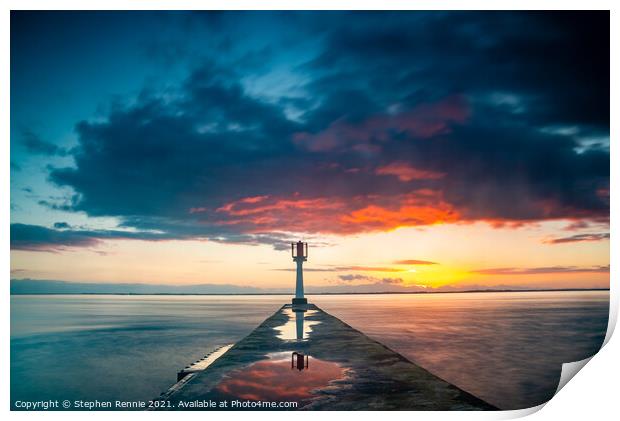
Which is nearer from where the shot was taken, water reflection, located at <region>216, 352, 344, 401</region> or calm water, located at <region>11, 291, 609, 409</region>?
water reflection, located at <region>216, 352, 344, 401</region>

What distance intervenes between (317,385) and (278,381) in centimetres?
72

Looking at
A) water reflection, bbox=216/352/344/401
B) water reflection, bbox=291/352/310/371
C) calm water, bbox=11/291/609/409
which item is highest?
water reflection, bbox=216/352/344/401

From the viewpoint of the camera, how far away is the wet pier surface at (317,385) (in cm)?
636

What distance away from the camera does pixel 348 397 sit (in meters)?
6.56

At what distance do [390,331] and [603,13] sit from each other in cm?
2338

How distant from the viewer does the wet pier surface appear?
6359 millimetres

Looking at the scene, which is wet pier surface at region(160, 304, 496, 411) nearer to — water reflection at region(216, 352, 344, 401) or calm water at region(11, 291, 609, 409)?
water reflection at region(216, 352, 344, 401)

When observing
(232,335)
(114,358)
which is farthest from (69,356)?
(232,335)

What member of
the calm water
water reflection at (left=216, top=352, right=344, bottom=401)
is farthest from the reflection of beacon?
water reflection at (left=216, top=352, right=344, bottom=401)

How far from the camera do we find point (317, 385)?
7.33 m

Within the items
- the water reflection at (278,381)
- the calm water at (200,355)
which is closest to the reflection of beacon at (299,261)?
the calm water at (200,355)
